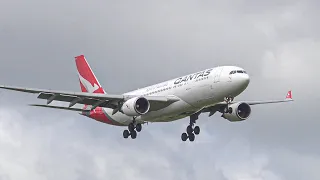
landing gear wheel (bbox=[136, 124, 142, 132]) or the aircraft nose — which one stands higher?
the aircraft nose

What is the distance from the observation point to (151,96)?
306ft

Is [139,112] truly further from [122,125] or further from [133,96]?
[122,125]

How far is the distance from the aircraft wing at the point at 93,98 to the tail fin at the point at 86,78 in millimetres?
10277

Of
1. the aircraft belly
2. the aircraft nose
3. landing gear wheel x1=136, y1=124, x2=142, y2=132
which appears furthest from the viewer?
landing gear wheel x1=136, y1=124, x2=142, y2=132

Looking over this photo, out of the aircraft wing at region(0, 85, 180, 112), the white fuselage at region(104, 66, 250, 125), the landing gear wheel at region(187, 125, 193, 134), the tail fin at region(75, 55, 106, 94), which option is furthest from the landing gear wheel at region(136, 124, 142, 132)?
the tail fin at region(75, 55, 106, 94)

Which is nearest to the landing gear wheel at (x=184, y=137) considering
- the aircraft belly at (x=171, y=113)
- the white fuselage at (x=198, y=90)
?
the aircraft belly at (x=171, y=113)

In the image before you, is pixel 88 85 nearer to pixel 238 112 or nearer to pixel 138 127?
pixel 138 127

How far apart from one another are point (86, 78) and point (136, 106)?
738 inches

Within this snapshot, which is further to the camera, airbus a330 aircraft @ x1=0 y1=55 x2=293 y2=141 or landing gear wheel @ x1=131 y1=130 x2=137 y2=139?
landing gear wheel @ x1=131 y1=130 x2=137 y2=139

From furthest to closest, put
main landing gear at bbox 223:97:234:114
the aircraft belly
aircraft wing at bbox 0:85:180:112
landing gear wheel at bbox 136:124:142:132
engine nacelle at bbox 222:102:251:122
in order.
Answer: landing gear wheel at bbox 136:124:142:132
engine nacelle at bbox 222:102:251:122
aircraft wing at bbox 0:85:180:112
the aircraft belly
main landing gear at bbox 223:97:234:114

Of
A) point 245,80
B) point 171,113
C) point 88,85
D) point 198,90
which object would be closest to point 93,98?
point 171,113

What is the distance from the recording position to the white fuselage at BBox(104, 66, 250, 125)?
88.2 metres

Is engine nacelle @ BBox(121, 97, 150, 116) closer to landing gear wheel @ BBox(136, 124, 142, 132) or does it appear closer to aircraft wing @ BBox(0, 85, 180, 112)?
aircraft wing @ BBox(0, 85, 180, 112)

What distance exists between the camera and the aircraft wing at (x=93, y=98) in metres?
91.7
